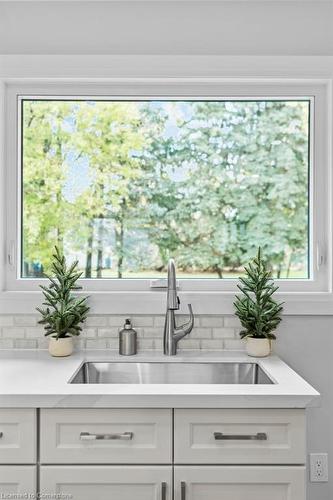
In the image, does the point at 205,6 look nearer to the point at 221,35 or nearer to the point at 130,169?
the point at 221,35

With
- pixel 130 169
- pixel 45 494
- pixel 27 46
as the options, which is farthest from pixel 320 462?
pixel 27 46

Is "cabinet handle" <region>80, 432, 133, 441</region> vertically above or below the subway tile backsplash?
below

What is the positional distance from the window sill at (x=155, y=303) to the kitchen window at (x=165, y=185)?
134mm

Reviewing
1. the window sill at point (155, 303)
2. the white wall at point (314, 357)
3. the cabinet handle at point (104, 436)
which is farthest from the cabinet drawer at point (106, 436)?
the white wall at point (314, 357)

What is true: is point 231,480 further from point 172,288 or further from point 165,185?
point 165,185

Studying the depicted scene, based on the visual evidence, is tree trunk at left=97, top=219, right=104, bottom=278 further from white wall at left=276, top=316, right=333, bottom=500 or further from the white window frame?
white wall at left=276, top=316, right=333, bottom=500

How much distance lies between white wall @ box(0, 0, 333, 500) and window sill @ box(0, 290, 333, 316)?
6 cm

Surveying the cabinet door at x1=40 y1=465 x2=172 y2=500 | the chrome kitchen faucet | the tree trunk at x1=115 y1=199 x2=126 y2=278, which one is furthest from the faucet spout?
the cabinet door at x1=40 y1=465 x2=172 y2=500

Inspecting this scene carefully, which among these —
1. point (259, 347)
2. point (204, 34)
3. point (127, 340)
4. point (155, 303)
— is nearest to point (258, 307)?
point (259, 347)

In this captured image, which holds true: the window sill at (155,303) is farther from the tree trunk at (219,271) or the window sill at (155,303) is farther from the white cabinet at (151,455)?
the white cabinet at (151,455)

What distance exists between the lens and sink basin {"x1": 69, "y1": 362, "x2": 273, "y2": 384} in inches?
81.3

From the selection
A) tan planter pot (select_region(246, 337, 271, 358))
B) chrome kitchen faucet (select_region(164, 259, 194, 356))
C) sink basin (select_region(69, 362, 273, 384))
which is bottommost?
sink basin (select_region(69, 362, 273, 384))

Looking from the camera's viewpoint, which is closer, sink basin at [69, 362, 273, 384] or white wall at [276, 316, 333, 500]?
sink basin at [69, 362, 273, 384]

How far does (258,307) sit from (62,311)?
0.85 metres
